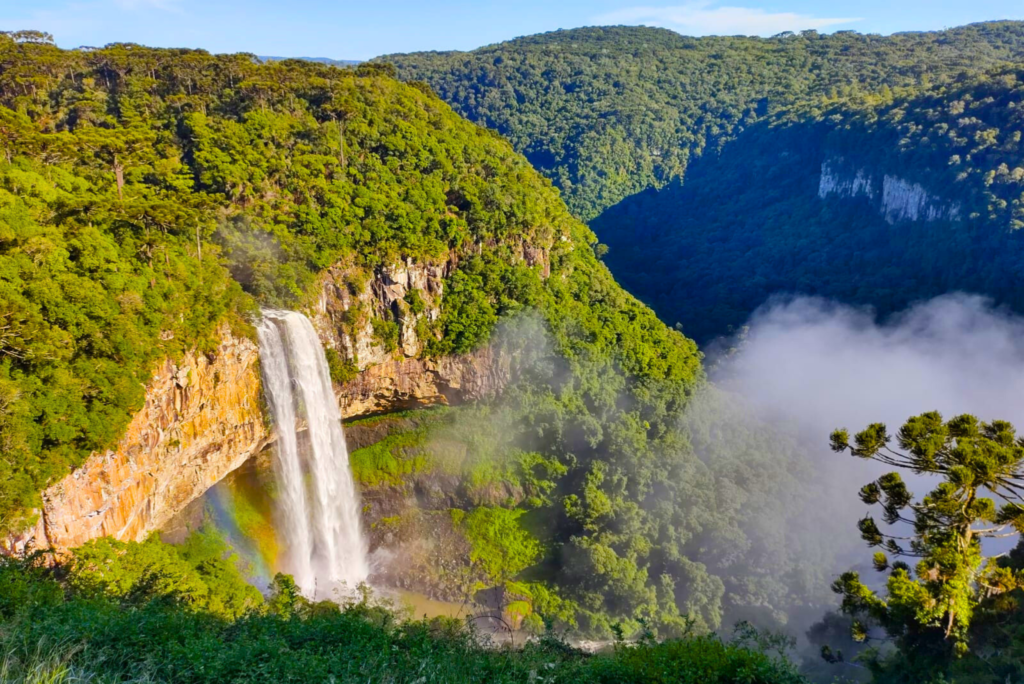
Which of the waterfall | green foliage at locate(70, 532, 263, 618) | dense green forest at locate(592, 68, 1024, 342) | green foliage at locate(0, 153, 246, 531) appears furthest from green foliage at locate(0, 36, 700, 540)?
dense green forest at locate(592, 68, 1024, 342)

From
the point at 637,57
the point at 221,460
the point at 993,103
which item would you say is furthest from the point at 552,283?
the point at 637,57

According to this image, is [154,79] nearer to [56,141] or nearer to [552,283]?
[56,141]

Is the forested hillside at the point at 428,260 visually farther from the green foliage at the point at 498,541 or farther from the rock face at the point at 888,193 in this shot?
the rock face at the point at 888,193

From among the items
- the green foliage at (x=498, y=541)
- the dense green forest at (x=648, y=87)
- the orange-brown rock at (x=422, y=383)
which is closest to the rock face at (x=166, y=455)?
the orange-brown rock at (x=422, y=383)

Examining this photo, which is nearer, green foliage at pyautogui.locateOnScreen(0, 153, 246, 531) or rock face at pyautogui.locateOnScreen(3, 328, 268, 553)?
green foliage at pyautogui.locateOnScreen(0, 153, 246, 531)

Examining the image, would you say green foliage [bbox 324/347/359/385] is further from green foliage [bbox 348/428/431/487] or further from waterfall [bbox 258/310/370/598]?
green foliage [bbox 348/428/431/487]

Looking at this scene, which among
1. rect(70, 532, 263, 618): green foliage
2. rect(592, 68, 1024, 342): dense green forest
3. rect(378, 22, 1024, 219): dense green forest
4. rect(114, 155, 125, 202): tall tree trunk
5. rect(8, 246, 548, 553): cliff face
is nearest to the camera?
rect(70, 532, 263, 618): green foliage

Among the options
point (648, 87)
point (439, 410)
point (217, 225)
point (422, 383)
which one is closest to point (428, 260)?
point (422, 383)
